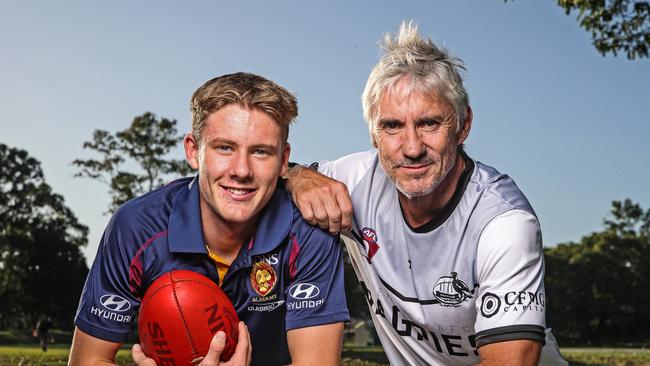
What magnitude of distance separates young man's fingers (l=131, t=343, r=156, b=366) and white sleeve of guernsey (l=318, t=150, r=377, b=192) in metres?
1.71

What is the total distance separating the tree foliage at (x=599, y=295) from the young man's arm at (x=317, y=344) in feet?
138

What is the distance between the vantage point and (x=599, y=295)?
1811 inches

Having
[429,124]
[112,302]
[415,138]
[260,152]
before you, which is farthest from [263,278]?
[429,124]

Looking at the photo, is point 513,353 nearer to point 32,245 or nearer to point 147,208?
point 147,208

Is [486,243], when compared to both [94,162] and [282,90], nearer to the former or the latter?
[282,90]

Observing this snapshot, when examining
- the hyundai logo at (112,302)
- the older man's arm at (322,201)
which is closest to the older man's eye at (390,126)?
the older man's arm at (322,201)

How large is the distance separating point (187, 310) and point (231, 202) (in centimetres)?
62

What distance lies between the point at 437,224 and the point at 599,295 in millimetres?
45467

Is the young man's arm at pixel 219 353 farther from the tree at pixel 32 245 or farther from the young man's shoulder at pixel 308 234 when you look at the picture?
the tree at pixel 32 245

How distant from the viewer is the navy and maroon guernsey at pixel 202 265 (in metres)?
4.05

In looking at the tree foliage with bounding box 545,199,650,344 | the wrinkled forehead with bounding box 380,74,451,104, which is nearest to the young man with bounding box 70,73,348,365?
the wrinkled forehead with bounding box 380,74,451,104

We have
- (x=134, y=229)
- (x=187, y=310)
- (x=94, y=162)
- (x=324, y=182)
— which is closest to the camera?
(x=187, y=310)

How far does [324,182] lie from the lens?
4453 millimetres

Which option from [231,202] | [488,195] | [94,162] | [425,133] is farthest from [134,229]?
[94,162]
